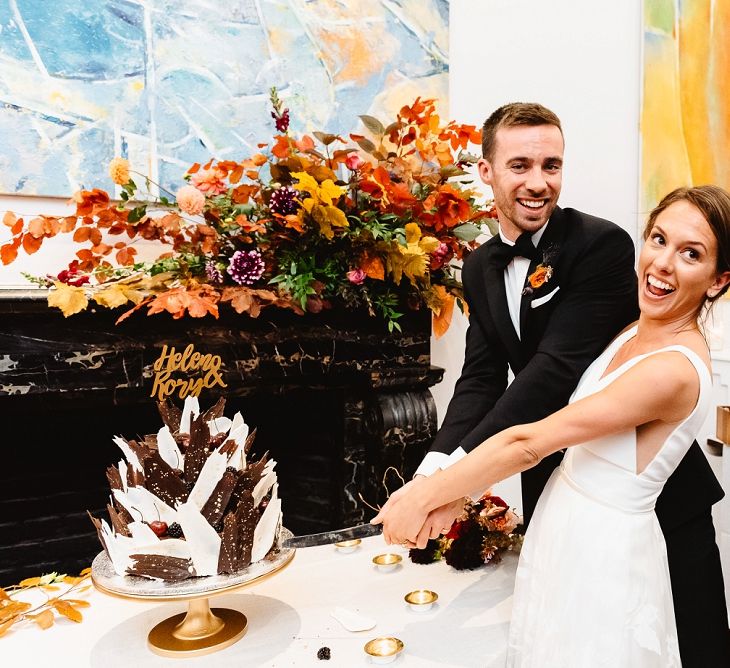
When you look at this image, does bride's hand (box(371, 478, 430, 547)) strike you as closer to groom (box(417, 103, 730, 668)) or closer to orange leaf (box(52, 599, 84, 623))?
groom (box(417, 103, 730, 668))

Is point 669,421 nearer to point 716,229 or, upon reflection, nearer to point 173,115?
point 716,229

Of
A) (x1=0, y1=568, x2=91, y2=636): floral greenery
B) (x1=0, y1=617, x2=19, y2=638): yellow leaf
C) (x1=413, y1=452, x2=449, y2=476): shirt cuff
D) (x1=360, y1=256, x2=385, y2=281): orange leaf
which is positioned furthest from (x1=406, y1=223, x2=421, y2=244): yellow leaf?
(x1=0, y1=617, x2=19, y2=638): yellow leaf

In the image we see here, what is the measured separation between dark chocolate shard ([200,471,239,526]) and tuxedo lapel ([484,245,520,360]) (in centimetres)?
77

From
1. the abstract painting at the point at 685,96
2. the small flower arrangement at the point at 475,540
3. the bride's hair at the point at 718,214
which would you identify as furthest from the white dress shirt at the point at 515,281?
the abstract painting at the point at 685,96

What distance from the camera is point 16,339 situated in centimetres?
182

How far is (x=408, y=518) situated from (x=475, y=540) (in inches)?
13.9

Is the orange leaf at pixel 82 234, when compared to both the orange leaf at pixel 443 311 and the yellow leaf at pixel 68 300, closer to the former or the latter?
the yellow leaf at pixel 68 300

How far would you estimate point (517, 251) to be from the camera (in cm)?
159

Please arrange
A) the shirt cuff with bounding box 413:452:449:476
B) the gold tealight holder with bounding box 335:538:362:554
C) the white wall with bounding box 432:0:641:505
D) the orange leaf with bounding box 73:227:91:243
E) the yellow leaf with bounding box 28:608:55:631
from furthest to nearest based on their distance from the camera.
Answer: the white wall with bounding box 432:0:641:505
the orange leaf with bounding box 73:227:91:243
the gold tealight holder with bounding box 335:538:362:554
the shirt cuff with bounding box 413:452:449:476
the yellow leaf with bounding box 28:608:55:631

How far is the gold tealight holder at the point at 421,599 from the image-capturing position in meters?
1.41

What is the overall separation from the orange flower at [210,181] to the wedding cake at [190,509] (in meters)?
0.94

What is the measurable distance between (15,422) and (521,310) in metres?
1.66

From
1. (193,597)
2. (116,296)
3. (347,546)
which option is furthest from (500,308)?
(116,296)

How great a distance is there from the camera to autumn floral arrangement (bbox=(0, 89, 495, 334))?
1899 millimetres
